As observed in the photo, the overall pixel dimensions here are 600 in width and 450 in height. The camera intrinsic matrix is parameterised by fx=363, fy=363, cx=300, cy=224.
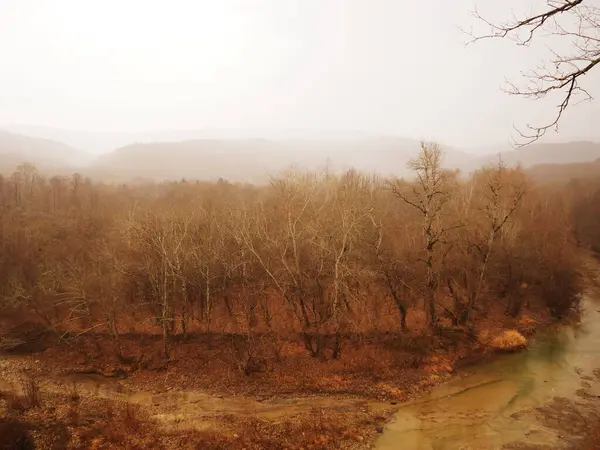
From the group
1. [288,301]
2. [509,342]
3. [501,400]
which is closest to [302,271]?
[288,301]

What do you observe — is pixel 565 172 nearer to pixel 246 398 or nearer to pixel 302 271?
pixel 302 271

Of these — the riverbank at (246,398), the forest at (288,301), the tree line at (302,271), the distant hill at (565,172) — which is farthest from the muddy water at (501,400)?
the distant hill at (565,172)

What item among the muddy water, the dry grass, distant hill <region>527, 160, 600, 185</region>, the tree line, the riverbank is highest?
distant hill <region>527, 160, 600, 185</region>

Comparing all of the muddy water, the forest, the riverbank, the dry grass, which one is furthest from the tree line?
the muddy water

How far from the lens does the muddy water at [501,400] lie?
52.9 ft

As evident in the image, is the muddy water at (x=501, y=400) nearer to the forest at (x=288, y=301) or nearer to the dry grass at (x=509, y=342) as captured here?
the dry grass at (x=509, y=342)

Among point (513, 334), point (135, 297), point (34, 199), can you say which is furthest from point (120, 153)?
point (513, 334)

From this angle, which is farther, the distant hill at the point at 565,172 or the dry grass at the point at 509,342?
the distant hill at the point at 565,172

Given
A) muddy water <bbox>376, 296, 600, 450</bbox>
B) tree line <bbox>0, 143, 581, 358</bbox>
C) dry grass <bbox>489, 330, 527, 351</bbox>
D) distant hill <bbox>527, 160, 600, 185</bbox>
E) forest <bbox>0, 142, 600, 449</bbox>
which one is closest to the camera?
muddy water <bbox>376, 296, 600, 450</bbox>

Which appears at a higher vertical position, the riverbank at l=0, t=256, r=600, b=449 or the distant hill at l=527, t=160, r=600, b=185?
the distant hill at l=527, t=160, r=600, b=185

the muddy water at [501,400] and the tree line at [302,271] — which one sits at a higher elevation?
the tree line at [302,271]

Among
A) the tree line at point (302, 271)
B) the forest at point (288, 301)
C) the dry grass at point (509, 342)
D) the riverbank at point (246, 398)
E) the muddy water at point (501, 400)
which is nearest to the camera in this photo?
the muddy water at point (501, 400)

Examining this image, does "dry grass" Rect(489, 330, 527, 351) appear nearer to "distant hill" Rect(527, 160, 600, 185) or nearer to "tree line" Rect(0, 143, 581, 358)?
"tree line" Rect(0, 143, 581, 358)

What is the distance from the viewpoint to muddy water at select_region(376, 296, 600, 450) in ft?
Answer: 52.9
